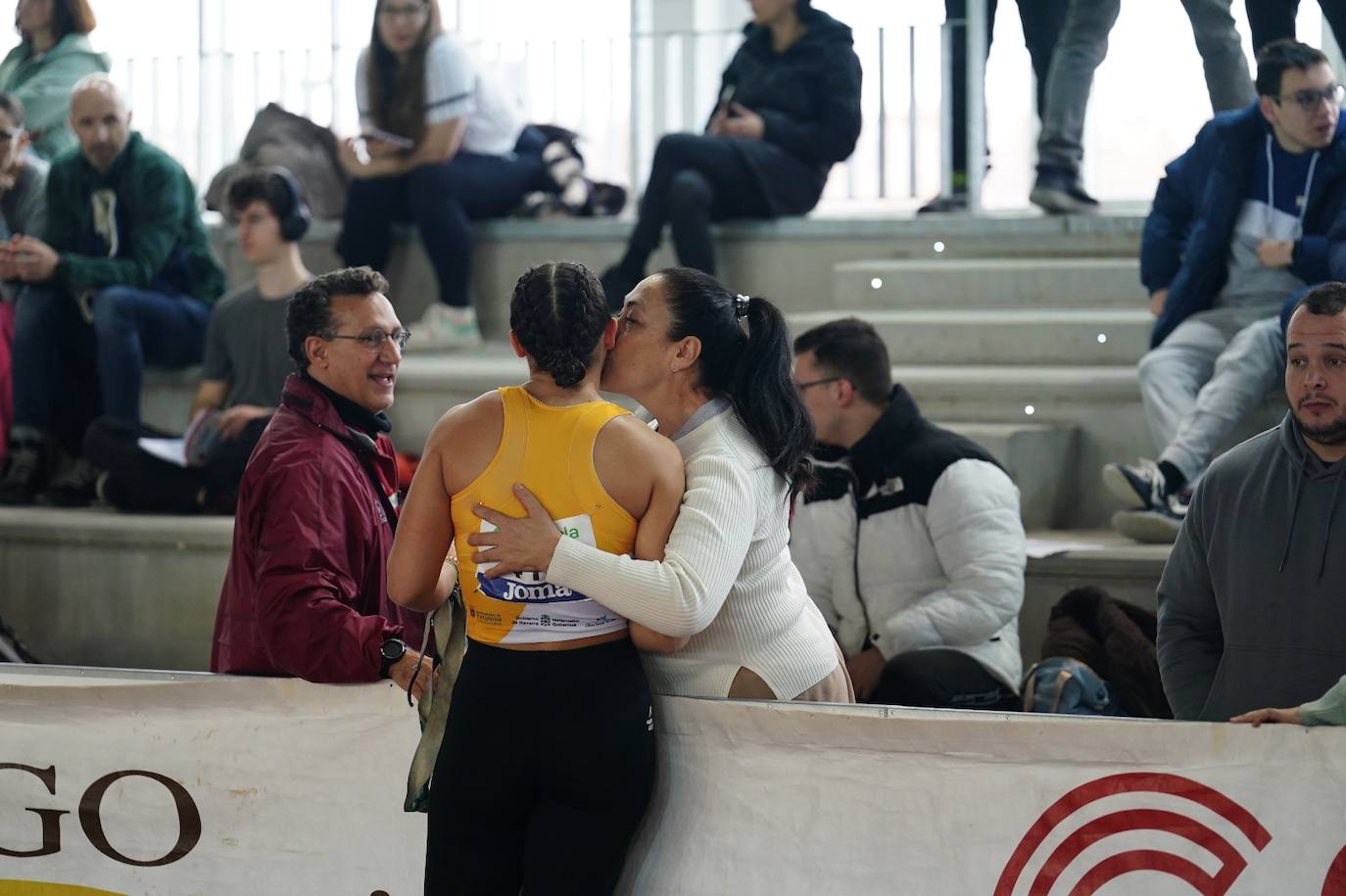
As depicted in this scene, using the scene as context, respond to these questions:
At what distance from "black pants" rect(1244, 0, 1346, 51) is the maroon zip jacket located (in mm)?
4016

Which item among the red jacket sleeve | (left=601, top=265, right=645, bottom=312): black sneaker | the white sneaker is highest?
(left=601, top=265, right=645, bottom=312): black sneaker

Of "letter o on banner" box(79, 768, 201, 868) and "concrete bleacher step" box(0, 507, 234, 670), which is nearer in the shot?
"letter o on banner" box(79, 768, 201, 868)

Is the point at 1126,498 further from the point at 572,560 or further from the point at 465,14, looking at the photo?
the point at 465,14

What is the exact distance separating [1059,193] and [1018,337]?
3.34ft

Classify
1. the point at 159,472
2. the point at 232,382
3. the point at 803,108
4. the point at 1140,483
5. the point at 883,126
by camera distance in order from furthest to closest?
the point at 883,126, the point at 803,108, the point at 232,382, the point at 159,472, the point at 1140,483

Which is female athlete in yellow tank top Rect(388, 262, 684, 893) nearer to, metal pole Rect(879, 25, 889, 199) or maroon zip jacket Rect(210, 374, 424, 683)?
maroon zip jacket Rect(210, 374, 424, 683)

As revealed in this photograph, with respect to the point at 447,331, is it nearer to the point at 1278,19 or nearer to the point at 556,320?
the point at 1278,19

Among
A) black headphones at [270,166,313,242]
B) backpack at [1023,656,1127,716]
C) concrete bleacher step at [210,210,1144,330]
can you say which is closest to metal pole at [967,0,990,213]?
concrete bleacher step at [210,210,1144,330]

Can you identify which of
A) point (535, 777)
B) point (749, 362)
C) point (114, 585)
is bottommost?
point (114, 585)

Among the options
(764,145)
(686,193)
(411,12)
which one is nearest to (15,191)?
(411,12)

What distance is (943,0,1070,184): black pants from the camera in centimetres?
647

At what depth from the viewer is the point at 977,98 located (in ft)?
22.6

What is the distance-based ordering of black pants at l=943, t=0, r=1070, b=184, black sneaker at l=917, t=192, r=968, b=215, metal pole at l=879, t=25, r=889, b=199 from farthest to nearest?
metal pole at l=879, t=25, r=889, b=199, black sneaker at l=917, t=192, r=968, b=215, black pants at l=943, t=0, r=1070, b=184

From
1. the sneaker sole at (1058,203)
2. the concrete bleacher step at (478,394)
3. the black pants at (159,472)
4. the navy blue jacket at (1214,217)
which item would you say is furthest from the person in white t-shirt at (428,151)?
the navy blue jacket at (1214,217)
